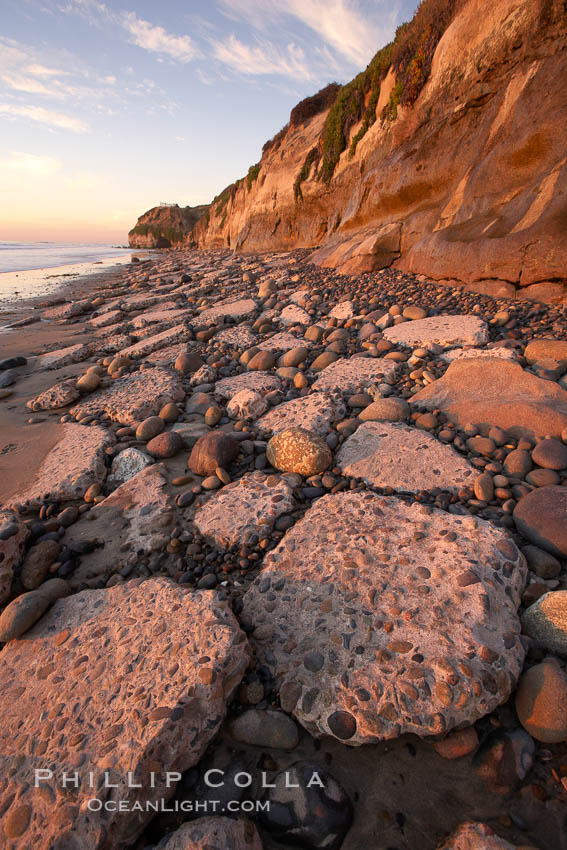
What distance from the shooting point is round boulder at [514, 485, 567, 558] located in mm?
1401

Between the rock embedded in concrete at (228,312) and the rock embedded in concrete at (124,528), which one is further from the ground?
the rock embedded in concrete at (228,312)

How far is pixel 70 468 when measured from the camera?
225 centimetres

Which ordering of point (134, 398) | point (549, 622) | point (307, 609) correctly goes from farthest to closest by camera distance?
point (134, 398) → point (307, 609) → point (549, 622)

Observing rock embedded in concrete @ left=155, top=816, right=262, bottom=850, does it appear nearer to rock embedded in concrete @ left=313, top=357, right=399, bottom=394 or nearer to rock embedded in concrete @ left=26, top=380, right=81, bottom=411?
rock embedded in concrete @ left=313, top=357, right=399, bottom=394

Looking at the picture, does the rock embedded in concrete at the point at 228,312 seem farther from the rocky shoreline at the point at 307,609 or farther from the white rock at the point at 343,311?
the rocky shoreline at the point at 307,609

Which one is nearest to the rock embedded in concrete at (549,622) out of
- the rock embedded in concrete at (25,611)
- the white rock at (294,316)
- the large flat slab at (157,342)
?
the rock embedded in concrete at (25,611)

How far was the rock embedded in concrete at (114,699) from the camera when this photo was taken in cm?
91

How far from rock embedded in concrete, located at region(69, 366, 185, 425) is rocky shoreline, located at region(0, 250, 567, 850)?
0.06m

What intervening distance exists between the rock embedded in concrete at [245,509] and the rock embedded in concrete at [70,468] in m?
0.80

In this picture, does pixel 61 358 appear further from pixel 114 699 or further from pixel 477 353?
pixel 477 353

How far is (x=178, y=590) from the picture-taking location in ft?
4.46

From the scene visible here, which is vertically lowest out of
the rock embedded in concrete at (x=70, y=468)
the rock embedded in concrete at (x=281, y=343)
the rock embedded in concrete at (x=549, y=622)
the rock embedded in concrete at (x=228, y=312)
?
the rock embedded in concrete at (x=70, y=468)

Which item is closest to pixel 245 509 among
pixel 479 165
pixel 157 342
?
pixel 157 342

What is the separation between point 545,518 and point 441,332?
2069 mm
